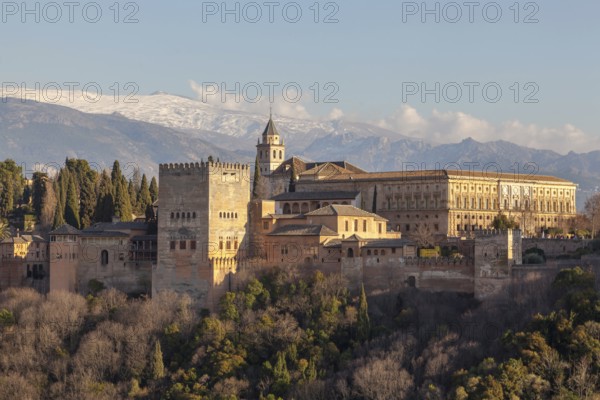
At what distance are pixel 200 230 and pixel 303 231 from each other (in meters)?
5.16

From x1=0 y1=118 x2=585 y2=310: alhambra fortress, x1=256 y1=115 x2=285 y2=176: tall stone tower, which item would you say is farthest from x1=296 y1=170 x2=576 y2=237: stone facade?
x1=256 y1=115 x2=285 y2=176: tall stone tower

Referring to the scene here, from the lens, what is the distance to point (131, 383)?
57.4 m

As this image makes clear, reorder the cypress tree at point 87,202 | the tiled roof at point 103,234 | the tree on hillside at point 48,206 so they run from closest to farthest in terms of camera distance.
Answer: the tiled roof at point 103,234 < the cypress tree at point 87,202 < the tree on hillside at point 48,206

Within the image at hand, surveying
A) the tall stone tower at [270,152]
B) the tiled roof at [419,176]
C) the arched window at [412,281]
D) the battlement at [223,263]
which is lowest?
the arched window at [412,281]

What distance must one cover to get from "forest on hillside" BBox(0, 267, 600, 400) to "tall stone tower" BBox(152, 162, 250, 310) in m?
1.17

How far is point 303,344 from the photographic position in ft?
187

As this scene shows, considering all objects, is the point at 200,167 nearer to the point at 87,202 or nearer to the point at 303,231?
the point at 303,231

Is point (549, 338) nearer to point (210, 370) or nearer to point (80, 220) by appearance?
point (210, 370)

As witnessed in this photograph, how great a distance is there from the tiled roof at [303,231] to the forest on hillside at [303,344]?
94.5 inches

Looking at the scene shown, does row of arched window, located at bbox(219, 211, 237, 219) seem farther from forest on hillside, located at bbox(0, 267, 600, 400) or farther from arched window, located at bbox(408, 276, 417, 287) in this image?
arched window, located at bbox(408, 276, 417, 287)

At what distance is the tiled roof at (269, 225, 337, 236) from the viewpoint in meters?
63.2

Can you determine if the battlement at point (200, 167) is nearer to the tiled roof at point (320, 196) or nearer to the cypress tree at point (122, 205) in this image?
the cypress tree at point (122, 205)

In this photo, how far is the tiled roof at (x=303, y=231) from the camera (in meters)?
63.2

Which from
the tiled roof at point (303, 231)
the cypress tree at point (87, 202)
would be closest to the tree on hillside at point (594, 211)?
the tiled roof at point (303, 231)
